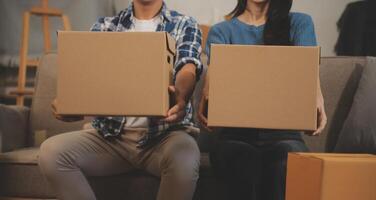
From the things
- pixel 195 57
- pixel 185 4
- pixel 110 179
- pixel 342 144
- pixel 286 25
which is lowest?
pixel 110 179

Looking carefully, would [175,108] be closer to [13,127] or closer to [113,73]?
[113,73]

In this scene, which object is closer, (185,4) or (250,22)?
(250,22)

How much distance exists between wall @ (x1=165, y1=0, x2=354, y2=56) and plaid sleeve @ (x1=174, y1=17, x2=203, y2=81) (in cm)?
117

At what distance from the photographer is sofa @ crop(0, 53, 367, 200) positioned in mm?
1323

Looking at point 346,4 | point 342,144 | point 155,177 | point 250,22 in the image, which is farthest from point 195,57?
point 346,4

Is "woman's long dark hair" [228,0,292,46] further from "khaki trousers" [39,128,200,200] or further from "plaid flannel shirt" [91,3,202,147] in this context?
"khaki trousers" [39,128,200,200]

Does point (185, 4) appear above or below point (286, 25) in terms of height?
above

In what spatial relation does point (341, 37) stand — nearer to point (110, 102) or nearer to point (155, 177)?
point (155, 177)

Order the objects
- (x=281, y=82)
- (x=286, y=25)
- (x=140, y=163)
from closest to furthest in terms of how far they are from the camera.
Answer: (x=281, y=82), (x=140, y=163), (x=286, y=25)

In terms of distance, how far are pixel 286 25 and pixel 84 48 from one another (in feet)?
2.30

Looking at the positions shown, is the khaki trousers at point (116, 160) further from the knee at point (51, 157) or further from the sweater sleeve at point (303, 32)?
the sweater sleeve at point (303, 32)

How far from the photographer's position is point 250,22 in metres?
1.47

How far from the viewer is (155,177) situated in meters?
1.30

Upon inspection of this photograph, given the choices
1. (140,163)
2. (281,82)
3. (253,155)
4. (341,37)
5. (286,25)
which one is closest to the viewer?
(281,82)
